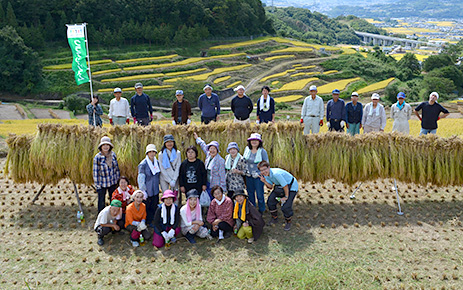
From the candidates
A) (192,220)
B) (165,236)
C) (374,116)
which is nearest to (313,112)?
(374,116)

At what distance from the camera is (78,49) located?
1223 centimetres

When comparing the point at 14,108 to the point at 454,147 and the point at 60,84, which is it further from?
the point at 454,147

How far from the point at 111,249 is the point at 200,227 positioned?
166 centimetres

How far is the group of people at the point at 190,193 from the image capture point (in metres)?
7.48

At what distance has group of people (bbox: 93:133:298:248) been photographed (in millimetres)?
7484

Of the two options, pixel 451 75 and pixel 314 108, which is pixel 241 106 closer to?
pixel 314 108

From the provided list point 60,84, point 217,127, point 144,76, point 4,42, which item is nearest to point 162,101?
point 144,76

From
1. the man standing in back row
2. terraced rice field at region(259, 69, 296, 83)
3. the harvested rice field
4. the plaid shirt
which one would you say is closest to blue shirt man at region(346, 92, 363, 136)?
the harvested rice field

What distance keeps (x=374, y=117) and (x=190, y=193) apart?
5447mm

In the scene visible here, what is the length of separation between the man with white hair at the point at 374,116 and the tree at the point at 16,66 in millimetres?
45622

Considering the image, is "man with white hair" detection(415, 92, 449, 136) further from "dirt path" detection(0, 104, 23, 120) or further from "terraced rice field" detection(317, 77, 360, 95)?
"terraced rice field" detection(317, 77, 360, 95)

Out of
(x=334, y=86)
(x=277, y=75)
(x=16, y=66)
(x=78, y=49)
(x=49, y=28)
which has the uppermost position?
(x=49, y=28)

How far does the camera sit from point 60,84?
48.7 m

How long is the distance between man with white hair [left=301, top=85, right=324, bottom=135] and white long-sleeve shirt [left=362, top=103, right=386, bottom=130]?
1123 mm
